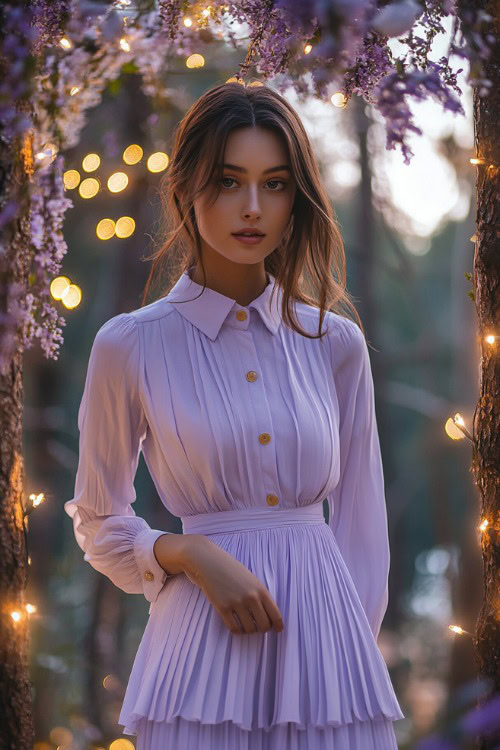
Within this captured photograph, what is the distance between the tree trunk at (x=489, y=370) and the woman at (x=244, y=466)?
253 millimetres

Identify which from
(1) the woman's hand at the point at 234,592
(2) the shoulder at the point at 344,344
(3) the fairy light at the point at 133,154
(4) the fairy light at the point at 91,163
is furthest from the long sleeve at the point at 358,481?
(3) the fairy light at the point at 133,154

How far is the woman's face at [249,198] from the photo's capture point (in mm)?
2199

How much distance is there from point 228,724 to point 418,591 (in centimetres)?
1551

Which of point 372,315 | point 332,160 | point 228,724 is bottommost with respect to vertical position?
point 228,724

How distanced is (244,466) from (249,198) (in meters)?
0.58

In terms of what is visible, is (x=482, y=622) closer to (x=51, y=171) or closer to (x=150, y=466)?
(x=150, y=466)

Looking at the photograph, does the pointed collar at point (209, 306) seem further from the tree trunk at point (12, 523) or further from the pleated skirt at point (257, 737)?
the pleated skirt at point (257, 737)

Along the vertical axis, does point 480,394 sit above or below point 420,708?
above

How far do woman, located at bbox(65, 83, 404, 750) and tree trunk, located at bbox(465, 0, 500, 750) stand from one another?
0.83 feet

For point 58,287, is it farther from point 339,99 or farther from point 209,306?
point 339,99

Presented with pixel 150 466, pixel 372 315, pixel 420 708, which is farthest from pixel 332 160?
pixel 150 466

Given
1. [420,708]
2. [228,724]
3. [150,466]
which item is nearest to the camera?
[228,724]

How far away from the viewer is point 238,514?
7.03 feet

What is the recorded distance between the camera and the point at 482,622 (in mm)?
2350
